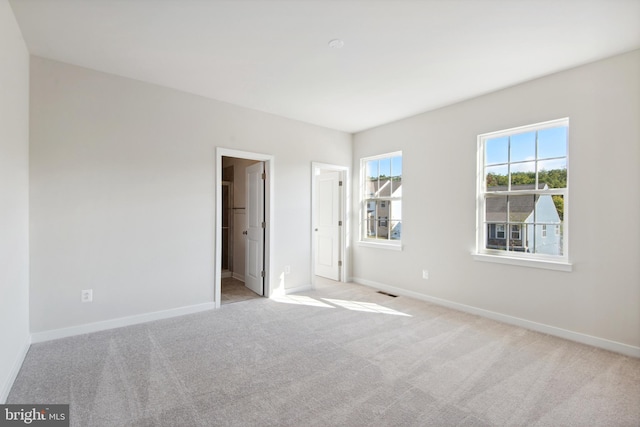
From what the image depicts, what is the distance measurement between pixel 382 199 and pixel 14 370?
4.57 meters

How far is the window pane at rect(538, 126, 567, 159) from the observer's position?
320cm

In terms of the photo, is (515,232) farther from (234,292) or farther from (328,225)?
(234,292)

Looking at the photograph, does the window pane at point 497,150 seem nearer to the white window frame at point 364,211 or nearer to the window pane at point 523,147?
the window pane at point 523,147

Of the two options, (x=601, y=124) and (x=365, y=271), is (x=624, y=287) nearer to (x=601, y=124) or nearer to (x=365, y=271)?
(x=601, y=124)

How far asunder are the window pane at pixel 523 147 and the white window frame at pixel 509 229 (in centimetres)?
6

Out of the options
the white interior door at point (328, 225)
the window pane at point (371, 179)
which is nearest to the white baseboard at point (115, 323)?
the white interior door at point (328, 225)

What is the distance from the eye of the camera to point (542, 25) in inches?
92.7

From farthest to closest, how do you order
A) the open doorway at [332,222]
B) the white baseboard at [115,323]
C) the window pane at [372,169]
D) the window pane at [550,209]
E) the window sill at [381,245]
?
the open doorway at [332,222], the window pane at [372,169], the window sill at [381,245], the window pane at [550,209], the white baseboard at [115,323]

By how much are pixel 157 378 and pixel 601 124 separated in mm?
4439

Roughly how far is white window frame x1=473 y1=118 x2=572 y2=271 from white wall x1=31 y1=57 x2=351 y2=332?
3034 mm

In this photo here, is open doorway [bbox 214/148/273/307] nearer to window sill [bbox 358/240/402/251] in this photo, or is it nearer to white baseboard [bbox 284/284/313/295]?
white baseboard [bbox 284/284/313/295]

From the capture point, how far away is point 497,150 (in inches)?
147

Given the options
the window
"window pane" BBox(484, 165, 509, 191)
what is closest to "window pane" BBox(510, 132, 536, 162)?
"window pane" BBox(484, 165, 509, 191)

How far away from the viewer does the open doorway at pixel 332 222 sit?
548 centimetres
